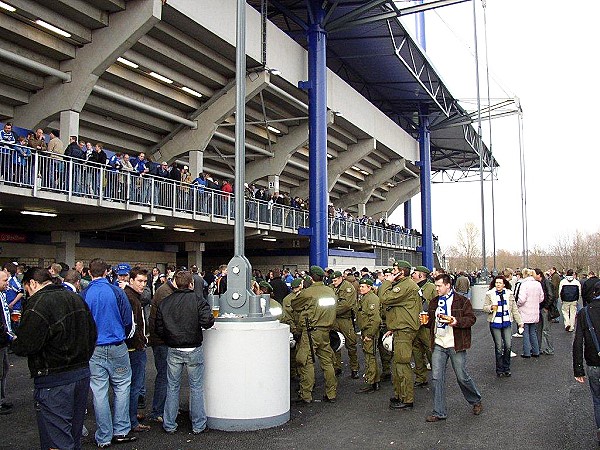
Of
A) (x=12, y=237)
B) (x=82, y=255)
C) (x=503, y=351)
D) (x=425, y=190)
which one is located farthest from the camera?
(x=425, y=190)

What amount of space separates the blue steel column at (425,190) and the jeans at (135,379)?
38906 mm

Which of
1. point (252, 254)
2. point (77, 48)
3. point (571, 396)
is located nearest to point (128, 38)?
point (77, 48)

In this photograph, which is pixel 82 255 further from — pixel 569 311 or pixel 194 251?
pixel 569 311

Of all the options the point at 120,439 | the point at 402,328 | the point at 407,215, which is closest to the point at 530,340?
the point at 402,328

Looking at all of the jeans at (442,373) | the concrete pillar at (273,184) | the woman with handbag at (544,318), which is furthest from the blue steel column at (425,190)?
the jeans at (442,373)

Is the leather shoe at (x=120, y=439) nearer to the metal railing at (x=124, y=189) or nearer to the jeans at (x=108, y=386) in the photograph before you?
the jeans at (x=108, y=386)

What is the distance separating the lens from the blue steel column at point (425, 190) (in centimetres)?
4481

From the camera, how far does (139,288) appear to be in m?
7.46

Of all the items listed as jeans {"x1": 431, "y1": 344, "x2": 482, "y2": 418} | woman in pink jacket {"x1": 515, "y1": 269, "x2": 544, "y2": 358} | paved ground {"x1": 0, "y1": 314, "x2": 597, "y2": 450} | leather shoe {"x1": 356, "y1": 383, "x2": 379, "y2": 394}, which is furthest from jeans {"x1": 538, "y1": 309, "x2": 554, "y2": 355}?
jeans {"x1": 431, "y1": 344, "x2": 482, "y2": 418}

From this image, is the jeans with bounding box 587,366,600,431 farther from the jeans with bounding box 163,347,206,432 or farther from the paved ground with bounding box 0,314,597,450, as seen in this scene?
the jeans with bounding box 163,347,206,432

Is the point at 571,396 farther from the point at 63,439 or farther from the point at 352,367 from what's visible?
the point at 63,439

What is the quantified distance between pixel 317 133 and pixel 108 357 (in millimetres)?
21076

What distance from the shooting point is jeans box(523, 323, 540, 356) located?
13.1 meters

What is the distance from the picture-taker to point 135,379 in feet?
24.1
